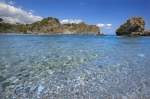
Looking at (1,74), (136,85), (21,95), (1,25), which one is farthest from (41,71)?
(1,25)

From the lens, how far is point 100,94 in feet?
27.0

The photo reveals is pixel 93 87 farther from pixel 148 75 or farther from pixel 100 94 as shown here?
pixel 148 75

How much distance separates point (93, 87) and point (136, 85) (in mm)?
1906

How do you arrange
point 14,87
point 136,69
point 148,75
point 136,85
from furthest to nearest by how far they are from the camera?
1. point 136,69
2. point 148,75
3. point 136,85
4. point 14,87

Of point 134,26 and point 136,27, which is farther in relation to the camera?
point 134,26

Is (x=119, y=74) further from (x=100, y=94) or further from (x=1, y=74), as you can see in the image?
(x=1, y=74)

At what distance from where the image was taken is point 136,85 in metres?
9.57

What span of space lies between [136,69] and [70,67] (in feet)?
12.6

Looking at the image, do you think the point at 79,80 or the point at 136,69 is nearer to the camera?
the point at 79,80

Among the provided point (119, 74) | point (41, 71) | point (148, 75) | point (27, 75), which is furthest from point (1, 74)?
point (148, 75)

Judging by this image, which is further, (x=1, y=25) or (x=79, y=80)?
(x=1, y=25)

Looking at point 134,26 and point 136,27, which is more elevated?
point 134,26

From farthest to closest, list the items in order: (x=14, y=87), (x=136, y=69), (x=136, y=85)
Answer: (x=136, y=69) < (x=136, y=85) < (x=14, y=87)

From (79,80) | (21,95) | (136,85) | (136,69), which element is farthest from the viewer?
(136,69)
